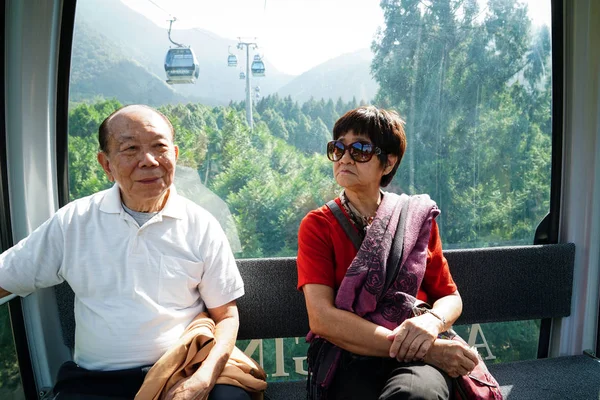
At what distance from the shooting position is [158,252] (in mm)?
2029

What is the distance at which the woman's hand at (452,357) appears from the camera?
6.12ft

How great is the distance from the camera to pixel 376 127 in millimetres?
2125

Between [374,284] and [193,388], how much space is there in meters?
0.77

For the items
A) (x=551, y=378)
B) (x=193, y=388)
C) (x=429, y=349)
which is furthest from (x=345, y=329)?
(x=551, y=378)

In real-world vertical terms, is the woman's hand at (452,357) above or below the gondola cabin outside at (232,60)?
below

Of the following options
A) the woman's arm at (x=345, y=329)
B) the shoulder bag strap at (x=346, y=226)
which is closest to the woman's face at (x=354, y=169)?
the shoulder bag strap at (x=346, y=226)

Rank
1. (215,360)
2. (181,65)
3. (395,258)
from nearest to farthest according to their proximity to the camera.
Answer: (215,360) < (395,258) < (181,65)

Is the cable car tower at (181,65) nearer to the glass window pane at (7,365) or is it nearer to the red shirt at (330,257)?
the red shirt at (330,257)

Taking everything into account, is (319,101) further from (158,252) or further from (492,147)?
(158,252)

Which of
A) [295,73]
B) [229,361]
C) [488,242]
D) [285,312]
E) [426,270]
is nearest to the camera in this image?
[229,361]

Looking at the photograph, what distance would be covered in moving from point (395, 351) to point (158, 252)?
1005 mm

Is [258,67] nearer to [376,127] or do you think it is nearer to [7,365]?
[376,127]

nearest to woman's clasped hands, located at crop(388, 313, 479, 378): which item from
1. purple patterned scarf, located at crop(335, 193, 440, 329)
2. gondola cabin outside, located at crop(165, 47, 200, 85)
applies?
purple patterned scarf, located at crop(335, 193, 440, 329)

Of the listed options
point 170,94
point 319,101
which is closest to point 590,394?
point 319,101
